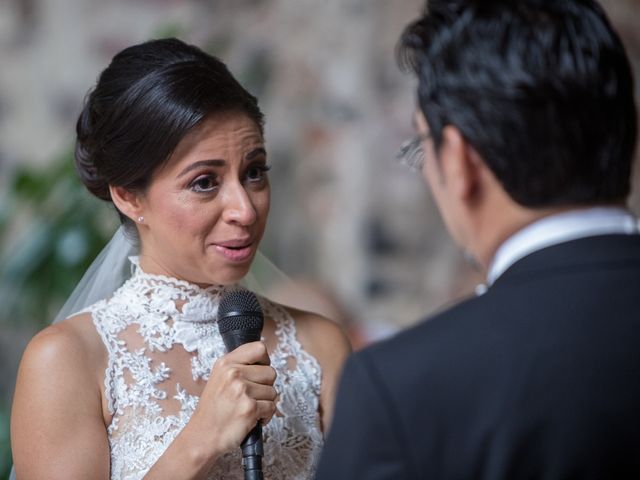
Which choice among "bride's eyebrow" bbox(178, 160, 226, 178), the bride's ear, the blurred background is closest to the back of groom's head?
"bride's eyebrow" bbox(178, 160, 226, 178)

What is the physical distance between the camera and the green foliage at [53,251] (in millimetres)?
3615

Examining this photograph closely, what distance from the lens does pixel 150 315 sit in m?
2.20

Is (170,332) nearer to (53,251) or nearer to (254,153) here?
(254,153)

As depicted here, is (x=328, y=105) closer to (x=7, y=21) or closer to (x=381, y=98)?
(x=381, y=98)

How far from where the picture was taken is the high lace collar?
2.21m

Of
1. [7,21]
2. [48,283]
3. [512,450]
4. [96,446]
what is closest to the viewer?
[512,450]

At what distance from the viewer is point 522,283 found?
1.28 metres

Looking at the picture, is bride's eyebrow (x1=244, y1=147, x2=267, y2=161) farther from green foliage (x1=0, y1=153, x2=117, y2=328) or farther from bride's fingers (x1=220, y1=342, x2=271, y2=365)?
green foliage (x1=0, y1=153, x2=117, y2=328)

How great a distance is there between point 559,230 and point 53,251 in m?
2.70

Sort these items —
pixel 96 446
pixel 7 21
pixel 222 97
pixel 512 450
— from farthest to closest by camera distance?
pixel 7 21, pixel 222 97, pixel 96 446, pixel 512 450

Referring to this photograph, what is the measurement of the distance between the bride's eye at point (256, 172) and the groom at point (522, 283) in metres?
0.86

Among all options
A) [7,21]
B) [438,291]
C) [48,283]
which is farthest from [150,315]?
[7,21]

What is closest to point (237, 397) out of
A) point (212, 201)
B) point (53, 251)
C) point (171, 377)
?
point (171, 377)

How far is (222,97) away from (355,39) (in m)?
2.56
